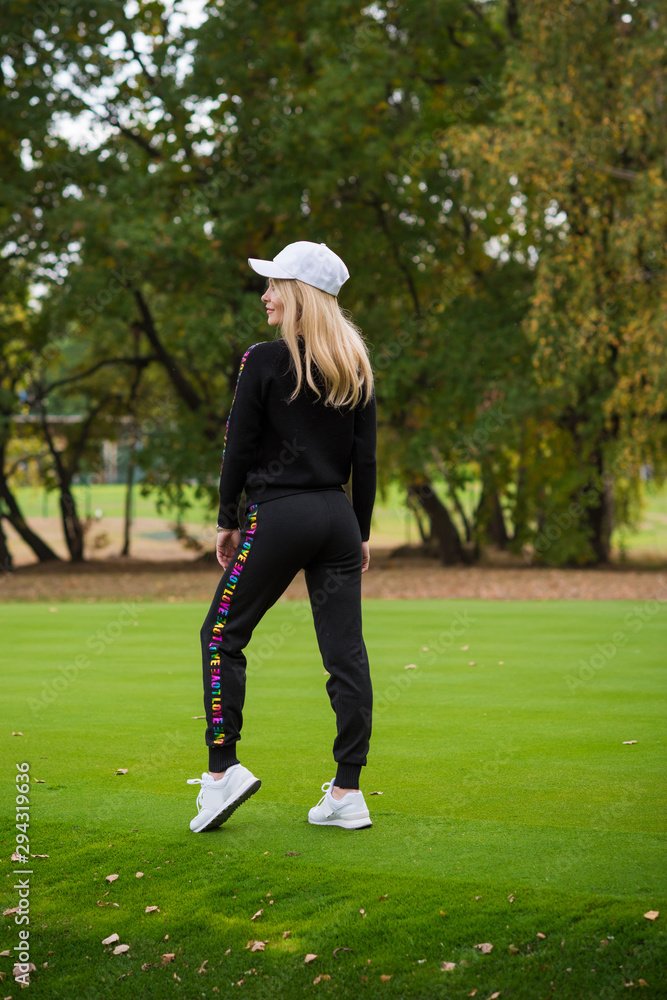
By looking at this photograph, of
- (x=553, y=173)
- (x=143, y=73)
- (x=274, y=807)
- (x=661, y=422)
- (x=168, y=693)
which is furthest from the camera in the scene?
(x=143, y=73)

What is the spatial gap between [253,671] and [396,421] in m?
13.9

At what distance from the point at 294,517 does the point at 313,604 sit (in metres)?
0.38

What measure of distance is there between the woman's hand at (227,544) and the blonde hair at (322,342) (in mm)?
565

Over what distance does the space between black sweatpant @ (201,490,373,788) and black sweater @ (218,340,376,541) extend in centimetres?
6

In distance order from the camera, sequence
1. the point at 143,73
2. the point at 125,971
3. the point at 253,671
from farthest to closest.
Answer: the point at 143,73 < the point at 253,671 < the point at 125,971

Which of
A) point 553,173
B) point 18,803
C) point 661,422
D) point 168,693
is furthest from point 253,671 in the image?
point 661,422

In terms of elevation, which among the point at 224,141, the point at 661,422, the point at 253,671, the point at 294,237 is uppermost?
the point at 224,141

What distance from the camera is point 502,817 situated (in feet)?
12.9

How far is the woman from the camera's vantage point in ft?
12.5

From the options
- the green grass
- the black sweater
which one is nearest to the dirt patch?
the green grass

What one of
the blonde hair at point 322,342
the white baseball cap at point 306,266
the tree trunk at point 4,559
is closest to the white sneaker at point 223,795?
the blonde hair at point 322,342

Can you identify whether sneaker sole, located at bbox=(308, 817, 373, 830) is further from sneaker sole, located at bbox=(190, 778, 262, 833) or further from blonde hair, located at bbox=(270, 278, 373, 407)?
blonde hair, located at bbox=(270, 278, 373, 407)

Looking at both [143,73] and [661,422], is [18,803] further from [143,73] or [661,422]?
[143,73]

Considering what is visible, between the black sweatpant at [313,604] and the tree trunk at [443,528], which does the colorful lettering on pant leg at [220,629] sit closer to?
the black sweatpant at [313,604]
